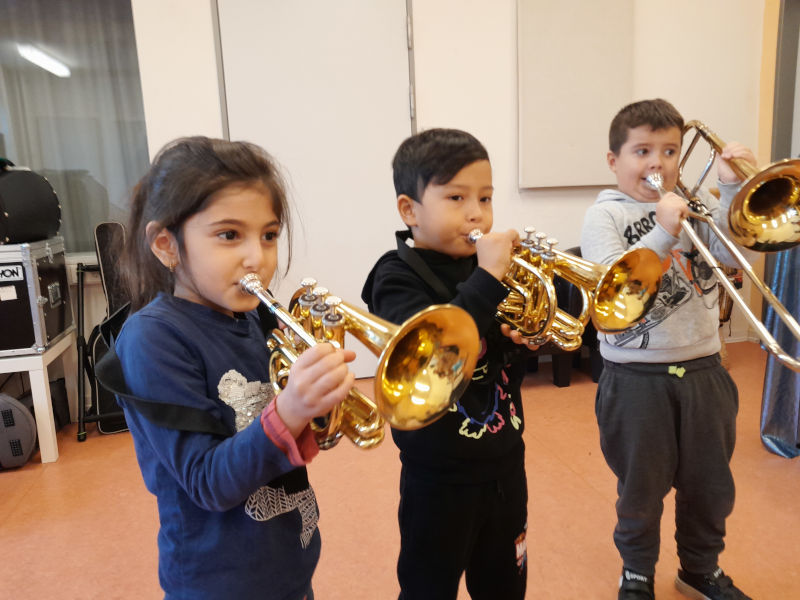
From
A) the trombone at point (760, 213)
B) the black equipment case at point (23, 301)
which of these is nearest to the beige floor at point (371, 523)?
the black equipment case at point (23, 301)

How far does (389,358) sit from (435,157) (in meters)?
0.48

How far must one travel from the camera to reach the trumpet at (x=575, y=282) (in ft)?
3.69

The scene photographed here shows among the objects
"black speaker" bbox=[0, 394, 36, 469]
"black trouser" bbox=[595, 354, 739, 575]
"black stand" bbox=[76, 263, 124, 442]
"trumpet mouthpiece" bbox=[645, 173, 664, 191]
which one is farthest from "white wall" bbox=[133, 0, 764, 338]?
"black trouser" bbox=[595, 354, 739, 575]

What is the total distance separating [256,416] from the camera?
877mm

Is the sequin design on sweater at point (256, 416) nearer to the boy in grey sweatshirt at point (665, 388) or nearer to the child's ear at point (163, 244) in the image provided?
the child's ear at point (163, 244)

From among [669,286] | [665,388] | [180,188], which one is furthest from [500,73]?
[180,188]

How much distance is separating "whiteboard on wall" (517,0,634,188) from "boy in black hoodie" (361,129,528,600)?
256 cm

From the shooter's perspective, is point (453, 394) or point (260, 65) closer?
point (453, 394)

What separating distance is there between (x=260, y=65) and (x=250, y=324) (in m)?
2.58

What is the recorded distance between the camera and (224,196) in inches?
33.5

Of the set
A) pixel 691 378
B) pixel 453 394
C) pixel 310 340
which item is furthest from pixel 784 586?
pixel 310 340

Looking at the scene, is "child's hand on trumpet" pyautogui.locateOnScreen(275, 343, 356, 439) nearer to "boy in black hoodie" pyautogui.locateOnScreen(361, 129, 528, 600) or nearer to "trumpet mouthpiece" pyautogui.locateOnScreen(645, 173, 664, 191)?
"boy in black hoodie" pyautogui.locateOnScreen(361, 129, 528, 600)

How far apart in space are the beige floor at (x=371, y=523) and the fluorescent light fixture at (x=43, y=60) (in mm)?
2130

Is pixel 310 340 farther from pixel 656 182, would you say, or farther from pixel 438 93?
pixel 438 93
